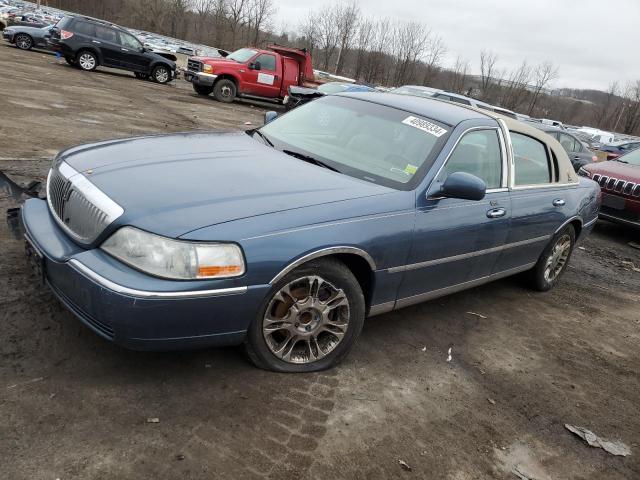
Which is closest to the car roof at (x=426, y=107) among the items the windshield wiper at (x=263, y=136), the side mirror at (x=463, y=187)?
the side mirror at (x=463, y=187)

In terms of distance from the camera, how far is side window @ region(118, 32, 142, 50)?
19.0 meters

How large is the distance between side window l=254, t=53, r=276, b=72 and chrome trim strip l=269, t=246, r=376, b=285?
16.6 metres

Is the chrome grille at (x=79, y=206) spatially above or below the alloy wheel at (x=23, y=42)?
above

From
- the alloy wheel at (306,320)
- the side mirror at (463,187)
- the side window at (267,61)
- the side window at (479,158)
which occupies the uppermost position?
the side window at (267,61)

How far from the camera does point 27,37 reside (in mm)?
22047

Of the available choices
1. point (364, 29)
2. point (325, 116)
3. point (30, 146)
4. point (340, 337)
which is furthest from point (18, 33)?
point (364, 29)

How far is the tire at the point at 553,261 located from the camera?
5051mm

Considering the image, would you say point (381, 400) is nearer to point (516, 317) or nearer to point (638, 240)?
point (516, 317)

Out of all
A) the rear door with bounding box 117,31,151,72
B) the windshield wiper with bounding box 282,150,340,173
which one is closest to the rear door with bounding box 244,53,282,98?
the rear door with bounding box 117,31,151,72

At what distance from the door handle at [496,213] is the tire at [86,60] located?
18.2 m

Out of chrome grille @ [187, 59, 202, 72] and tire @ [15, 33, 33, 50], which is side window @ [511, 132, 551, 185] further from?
tire @ [15, 33, 33, 50]

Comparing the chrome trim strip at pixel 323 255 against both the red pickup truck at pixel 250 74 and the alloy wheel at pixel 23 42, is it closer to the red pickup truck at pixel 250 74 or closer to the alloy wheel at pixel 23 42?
the red pickup truck at pixel 250 74

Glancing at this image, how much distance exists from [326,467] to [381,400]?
2.24 ft

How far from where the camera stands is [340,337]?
3158 mm
